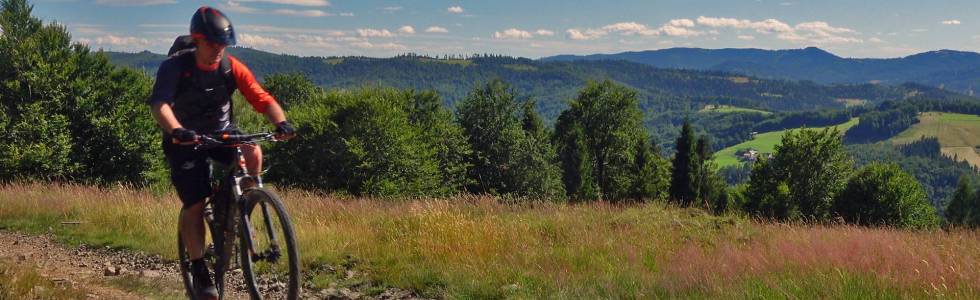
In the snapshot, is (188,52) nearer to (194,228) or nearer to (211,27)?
(211,27)

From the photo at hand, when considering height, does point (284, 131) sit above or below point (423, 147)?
above

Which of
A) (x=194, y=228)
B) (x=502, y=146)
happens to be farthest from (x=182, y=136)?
Answer: (x=502, y=146)

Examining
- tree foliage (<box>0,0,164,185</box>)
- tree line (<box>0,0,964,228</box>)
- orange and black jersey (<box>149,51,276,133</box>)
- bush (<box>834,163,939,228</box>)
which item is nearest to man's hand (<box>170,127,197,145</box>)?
orange and black jersey (<box>149,51,276,133</box>)

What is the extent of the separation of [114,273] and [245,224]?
3.26m

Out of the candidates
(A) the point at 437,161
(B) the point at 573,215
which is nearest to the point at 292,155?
(A) the point at 437,161

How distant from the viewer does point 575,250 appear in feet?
22.1

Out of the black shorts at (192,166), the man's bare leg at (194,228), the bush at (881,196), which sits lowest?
the bush at (881,196)

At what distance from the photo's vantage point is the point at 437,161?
41938 millimetres

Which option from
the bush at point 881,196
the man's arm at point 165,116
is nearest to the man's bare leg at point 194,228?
the man's arm at point 165,116

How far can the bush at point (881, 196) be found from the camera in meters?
46.1

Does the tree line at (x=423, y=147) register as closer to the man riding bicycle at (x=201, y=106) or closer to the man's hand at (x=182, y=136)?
the man riding bicycle at (x=201, y=106)

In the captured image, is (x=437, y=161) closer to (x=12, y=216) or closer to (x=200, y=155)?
(x=12, y=216)

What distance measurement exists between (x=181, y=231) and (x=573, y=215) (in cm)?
602

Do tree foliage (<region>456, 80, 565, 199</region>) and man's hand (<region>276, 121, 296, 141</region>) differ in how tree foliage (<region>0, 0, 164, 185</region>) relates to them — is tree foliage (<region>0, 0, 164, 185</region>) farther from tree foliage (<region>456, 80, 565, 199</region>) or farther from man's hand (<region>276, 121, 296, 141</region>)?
→ man's hand (<region>276, 121, 296, 141</region>)
